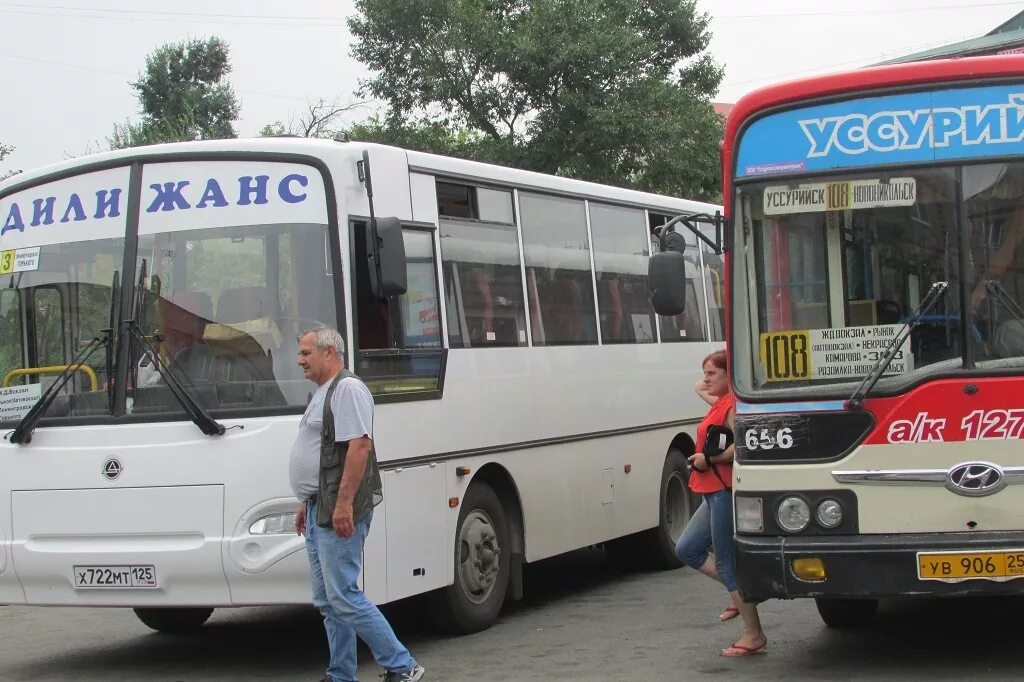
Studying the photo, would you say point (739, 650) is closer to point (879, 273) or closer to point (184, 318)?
point (879, 273)

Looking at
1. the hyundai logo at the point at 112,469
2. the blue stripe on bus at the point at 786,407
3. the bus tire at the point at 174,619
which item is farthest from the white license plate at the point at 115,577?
the blue stripe on bus at the point at 786,407

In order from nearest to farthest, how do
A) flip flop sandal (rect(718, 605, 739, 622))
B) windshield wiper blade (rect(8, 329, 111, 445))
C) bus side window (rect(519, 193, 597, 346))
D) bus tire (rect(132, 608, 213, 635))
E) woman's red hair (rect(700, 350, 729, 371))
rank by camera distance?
windshield wiper blade (rect(8, 329, 111, 445)), woman's red hair (rect(700, 350, 729, 371)), flip flop sandal (rect(718, 605, 739, 622)), bus tire (rect(132, 608, 213, 635)), bus side window (rect(519, 193, 597, 346))

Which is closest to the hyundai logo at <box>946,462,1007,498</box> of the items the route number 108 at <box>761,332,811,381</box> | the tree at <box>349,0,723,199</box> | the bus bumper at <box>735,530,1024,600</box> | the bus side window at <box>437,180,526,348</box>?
the bus bumper at <box>735,530,1024,600</box>

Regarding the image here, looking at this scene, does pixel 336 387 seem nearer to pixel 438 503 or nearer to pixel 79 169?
pixel 438 503

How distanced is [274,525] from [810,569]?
283cm

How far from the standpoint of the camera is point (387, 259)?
8273 mm

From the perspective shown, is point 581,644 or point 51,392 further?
point 581,644

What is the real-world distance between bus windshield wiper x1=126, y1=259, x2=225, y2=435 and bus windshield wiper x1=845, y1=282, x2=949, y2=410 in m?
3.36

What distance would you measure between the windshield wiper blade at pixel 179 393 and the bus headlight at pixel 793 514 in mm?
3003

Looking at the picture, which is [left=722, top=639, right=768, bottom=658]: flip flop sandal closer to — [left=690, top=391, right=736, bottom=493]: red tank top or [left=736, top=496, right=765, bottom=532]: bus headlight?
[left=690, top=391, right=736, bottom=493]: red tank top

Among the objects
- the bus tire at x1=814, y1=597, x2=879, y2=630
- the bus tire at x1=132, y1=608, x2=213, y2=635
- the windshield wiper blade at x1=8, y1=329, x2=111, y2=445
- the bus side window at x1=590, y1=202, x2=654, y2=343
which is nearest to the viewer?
the windshield wiper blade at x1=8, y1=329, x2=111, y2=445

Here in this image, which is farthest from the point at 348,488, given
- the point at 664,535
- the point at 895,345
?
the point at 664,535

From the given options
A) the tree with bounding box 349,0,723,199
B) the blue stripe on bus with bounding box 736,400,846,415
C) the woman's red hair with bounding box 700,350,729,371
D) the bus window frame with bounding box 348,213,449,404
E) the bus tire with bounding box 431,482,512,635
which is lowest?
the bus tire with bounding box 431,482,512,635

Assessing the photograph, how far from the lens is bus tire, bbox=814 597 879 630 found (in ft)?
29.2
